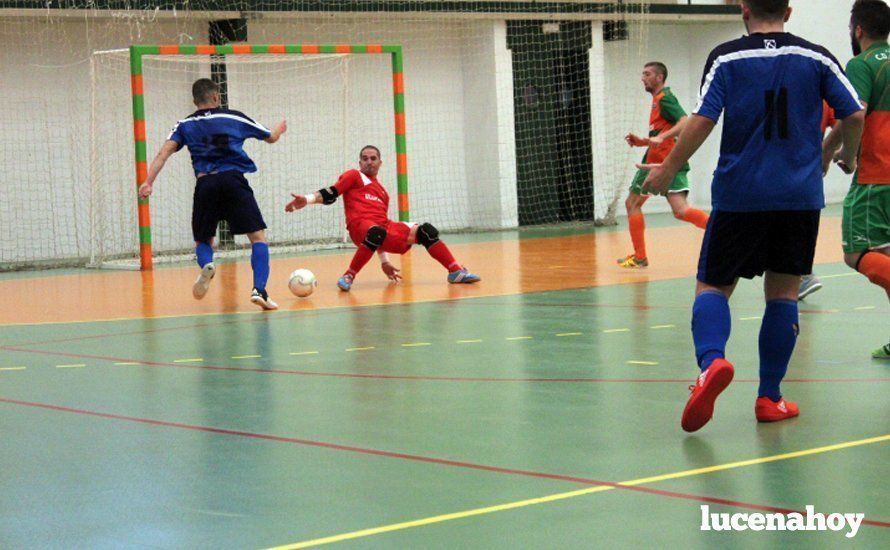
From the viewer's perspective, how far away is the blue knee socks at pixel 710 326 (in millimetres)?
5252

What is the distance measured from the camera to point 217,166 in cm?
1112

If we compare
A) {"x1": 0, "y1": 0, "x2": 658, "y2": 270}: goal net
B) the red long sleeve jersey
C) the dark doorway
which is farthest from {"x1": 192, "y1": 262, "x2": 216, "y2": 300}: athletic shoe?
the dark doorway

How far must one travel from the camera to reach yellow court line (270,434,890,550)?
3842 millimetres

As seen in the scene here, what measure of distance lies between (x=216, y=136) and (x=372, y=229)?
1797mm

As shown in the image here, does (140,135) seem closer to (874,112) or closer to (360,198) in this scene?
(360,198)

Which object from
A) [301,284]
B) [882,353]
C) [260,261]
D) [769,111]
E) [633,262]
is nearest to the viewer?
[769,111]

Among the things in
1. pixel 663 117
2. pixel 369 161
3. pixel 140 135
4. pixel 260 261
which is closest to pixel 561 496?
pixel 260 261

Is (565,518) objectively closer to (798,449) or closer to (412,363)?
(798,449)

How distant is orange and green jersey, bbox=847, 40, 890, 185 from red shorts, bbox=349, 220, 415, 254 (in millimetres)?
5780

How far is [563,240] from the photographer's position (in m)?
18.4

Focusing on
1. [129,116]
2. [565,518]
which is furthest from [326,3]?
[565,518]

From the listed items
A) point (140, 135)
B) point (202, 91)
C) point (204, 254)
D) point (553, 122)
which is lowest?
point (204, 254)

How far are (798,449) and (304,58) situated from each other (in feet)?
52.2

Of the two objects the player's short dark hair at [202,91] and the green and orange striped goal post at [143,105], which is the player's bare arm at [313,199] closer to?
the player's short dark hair at [202,91]
